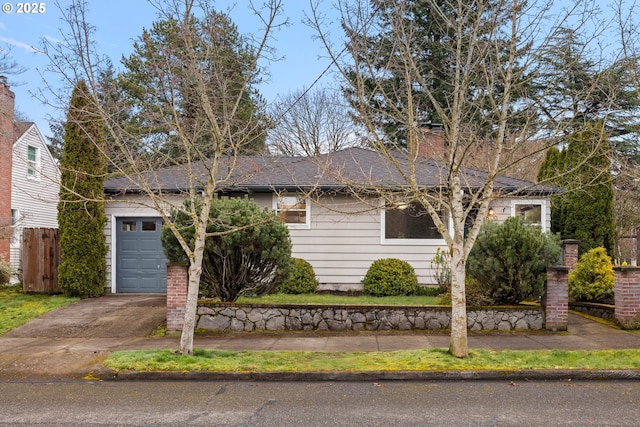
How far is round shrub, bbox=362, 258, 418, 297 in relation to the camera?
43.5 ft

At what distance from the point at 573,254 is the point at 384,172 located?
17.3 ft

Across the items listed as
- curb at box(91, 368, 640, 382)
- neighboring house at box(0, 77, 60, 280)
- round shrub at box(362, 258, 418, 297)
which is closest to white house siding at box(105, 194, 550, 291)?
round shrub at box(362, 258, 418, 297)

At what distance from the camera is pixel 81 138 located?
13039mm

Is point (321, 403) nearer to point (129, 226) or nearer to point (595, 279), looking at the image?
point (595, 279)

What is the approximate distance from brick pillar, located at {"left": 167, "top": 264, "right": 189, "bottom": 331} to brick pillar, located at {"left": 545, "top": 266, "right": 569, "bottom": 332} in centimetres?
670

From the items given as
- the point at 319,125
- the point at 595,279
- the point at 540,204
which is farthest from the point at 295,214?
the point at 319,125

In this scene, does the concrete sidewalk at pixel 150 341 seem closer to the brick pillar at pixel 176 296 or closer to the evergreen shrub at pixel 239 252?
the brick pillar at pixel 176 296

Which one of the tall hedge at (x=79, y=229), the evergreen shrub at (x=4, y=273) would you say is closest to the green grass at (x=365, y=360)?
the tall hedge at (x=79, y=229)

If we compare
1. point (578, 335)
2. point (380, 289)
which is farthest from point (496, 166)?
point (380, 289)

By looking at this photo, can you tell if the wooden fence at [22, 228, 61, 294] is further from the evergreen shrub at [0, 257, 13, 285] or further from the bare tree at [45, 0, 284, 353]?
the bare tree at [45, 0, 284, 353]

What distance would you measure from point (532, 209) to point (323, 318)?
25.3ft

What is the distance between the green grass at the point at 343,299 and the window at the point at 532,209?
346 cm

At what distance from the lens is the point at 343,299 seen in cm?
1228

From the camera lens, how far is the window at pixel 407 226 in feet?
45.8
